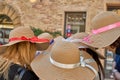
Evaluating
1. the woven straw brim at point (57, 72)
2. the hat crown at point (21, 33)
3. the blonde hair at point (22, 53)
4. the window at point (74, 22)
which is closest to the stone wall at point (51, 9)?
the window at point (74, 22)

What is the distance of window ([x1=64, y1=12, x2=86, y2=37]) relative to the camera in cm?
825

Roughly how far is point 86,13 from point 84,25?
12.7 inches

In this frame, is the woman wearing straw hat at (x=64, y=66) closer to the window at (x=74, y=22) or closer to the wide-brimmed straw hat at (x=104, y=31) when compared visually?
the wide-brimmed straw hat at (x=104, y=31)

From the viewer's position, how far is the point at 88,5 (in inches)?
322

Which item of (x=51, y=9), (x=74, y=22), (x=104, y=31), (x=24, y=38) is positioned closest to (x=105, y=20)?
(x=104, y=31)

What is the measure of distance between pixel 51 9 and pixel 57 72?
23.3ft

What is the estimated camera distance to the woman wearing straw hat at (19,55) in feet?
5.36

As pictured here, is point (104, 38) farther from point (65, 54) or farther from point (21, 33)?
point (21, 33)

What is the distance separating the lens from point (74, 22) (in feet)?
27.2

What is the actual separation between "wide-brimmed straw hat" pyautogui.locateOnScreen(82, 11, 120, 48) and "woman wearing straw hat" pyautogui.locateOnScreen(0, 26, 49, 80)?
302mm

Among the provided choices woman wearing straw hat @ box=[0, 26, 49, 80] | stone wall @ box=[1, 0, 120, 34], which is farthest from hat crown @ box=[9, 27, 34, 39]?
stone wall @ box=[1, 0, 120, 34]

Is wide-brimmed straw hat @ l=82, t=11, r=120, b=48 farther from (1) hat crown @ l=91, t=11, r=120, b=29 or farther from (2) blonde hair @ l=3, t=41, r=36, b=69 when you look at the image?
(2) blonde hair @ l=3, t=41, r=36, b=69

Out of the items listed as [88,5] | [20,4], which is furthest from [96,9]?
[20,4]

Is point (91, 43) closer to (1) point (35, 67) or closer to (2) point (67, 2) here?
(1) point (35, 67)
